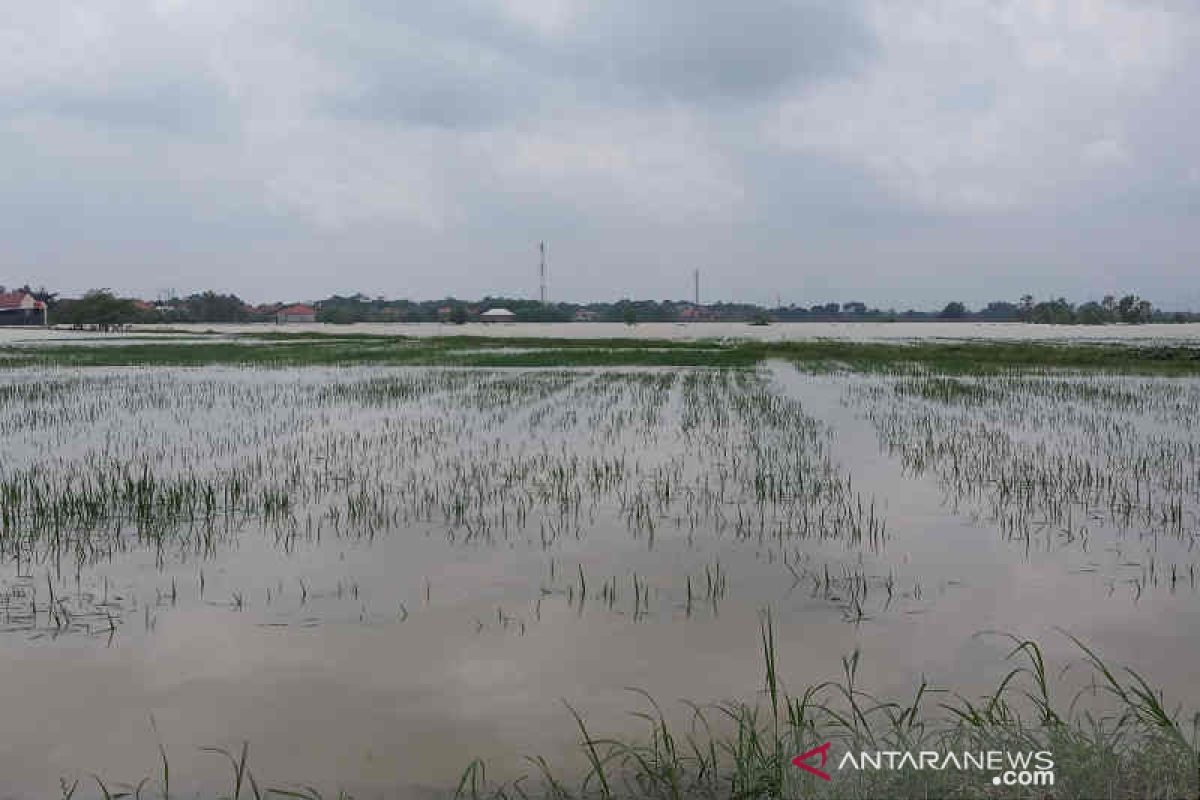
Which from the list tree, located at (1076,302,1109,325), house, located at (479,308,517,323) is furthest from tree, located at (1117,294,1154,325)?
house, located at (479,308,517,323)

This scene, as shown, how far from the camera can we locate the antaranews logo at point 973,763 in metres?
2.64

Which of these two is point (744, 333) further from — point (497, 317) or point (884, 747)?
point (884, 747)

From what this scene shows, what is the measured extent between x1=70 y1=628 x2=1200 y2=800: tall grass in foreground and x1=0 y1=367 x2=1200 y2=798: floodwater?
12cm

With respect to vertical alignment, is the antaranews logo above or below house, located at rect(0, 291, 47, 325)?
below

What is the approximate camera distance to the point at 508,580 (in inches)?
202

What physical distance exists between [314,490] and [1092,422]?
10389 mm

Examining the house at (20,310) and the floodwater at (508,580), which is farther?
the house at (20,310)

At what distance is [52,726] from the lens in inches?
130

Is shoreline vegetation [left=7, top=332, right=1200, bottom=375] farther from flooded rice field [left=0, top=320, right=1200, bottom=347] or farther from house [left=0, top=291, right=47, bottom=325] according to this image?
house [left=0, top=291, right=47, bottom=325]

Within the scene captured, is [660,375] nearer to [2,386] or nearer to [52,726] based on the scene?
[2,386]

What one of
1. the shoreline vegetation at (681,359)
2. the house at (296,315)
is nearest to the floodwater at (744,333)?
the shoreline vegetation at (681,359)

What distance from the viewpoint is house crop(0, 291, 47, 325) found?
255ft

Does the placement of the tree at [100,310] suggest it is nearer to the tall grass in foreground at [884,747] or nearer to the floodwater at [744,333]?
the floodwater at [744,333]

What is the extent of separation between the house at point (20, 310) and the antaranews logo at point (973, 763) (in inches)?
3624
